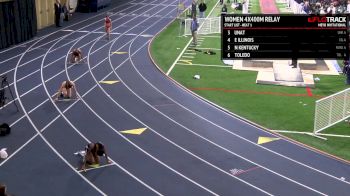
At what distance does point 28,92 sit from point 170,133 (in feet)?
26.4

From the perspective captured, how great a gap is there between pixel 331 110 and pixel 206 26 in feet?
72.5

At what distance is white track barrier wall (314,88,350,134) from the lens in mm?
19191

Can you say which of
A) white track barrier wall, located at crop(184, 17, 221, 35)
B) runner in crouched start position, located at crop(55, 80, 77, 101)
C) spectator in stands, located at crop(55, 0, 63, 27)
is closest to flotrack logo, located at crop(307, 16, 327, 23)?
runner in crouched start position, located at crop(55, 80, 77, 101)

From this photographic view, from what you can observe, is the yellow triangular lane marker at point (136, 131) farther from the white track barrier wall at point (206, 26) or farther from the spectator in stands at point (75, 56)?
the white track barrier wall at point (206, 26)

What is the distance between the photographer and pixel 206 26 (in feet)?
133

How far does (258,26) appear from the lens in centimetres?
1864

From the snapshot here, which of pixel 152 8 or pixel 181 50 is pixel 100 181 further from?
pixel 152 8

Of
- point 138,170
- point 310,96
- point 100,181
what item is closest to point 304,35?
point 310,96

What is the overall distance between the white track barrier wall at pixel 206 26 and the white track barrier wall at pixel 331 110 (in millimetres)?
20834

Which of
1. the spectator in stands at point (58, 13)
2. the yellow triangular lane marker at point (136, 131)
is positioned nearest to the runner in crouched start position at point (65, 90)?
the yellow triangular lane marker at point (136, 131)

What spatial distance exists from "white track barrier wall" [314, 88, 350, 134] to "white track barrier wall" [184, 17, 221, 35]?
68.4ft
